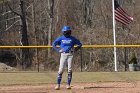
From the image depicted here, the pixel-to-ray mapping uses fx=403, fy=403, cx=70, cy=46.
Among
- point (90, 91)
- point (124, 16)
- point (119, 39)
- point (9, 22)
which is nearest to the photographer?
point (90, 91)

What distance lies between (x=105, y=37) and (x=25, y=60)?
881 cm

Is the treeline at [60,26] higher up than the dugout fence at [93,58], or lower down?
higher up

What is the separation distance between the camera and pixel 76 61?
26547 millimetres

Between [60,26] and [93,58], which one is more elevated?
[60,26]

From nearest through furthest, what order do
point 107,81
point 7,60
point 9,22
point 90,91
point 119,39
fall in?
point 90,91 → point 107,81 → point 119,39 → point 7,60 → point 9,22

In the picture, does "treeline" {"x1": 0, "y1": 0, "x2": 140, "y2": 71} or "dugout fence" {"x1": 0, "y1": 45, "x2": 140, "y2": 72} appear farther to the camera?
"treeline" {"x1": 0, "y1": 0, "x2": 140, "y2": 71}

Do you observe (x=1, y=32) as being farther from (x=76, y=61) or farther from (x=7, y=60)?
(x=76, y=61)

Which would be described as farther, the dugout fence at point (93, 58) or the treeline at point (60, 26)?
the treeline at point (60, 26)

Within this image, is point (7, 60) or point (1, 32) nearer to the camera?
point (7, 60)

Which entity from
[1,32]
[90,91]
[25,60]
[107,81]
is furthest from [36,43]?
[90,91]

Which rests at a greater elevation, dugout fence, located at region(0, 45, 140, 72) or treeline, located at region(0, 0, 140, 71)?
treeline, located at region(0, 0, 140, 71)

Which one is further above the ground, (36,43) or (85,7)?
(85,7)

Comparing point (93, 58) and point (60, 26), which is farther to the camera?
point (60, 26)

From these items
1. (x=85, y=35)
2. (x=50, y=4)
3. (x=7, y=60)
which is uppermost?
(x=50, y=4)
